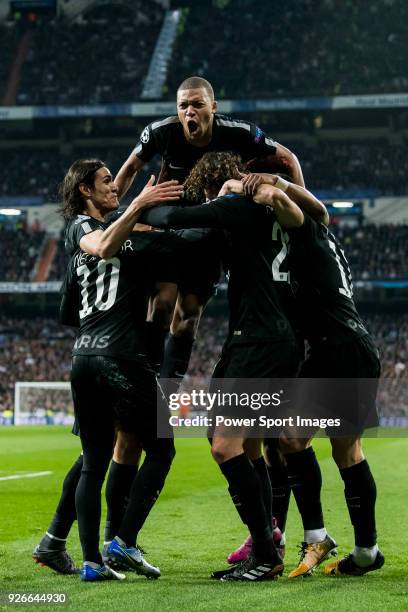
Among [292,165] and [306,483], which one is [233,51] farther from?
[306,483]

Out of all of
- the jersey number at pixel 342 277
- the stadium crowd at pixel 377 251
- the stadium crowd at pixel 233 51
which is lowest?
the stadium crowd at pixel 377 251

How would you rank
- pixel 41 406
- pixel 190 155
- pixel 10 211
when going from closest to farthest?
pixel 190 155 < pixel 41 406 < pixel 10 211

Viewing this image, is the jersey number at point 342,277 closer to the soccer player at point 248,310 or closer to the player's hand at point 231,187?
the soccer player at point 248,310

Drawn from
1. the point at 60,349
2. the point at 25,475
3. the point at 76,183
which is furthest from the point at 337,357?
the point at 60,349

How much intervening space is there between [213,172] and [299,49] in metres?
39.5

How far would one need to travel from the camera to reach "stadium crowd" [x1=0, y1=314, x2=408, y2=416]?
3575 cm

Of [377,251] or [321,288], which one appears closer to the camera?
[321,288]

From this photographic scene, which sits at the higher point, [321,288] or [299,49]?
[321,288]

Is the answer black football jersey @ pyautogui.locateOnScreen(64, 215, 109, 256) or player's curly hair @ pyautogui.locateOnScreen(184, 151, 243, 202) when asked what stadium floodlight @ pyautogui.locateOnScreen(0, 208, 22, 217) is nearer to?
black football jersey @ pyautogui.locateOnScreen(64, 215, 109, 256)

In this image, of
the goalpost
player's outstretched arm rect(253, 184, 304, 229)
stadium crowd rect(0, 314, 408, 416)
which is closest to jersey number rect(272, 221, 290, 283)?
player's outstretched arm rect(253, 184, 304, 229)

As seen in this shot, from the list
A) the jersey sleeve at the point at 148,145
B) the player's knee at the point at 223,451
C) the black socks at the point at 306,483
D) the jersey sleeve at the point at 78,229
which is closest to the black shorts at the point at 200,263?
the jersey sleeve at the point at 78,229

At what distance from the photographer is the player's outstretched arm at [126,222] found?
5.16 meters

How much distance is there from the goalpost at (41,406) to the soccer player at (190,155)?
84.2 feet

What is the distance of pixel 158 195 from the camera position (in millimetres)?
5246
